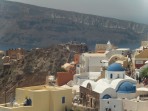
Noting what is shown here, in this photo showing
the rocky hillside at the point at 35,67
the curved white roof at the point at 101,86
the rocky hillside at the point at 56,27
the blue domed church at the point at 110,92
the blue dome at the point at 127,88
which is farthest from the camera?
the rocky hillside at the point at 56,27

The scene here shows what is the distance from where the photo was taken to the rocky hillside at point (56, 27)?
579 feet

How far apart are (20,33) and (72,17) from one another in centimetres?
1969

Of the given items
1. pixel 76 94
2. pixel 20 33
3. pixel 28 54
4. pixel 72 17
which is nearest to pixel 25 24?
pixel 20 33

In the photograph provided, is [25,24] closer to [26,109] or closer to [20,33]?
[20,33]

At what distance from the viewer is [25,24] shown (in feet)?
598

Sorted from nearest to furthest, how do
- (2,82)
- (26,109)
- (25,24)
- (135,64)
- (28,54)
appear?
(26,109) → (135,64) → (2,82) → (28,54) → (25,24)

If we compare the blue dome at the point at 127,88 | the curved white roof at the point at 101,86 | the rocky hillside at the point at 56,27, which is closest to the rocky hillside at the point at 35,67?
the curved white roof at the point at 101,86

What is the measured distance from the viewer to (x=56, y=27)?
18075 centimetres

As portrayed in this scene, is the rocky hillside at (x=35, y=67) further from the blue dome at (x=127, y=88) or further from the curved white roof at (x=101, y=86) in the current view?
the blue dome at (x=127, y=88)

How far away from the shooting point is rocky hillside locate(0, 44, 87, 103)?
→ 65125 millimetres

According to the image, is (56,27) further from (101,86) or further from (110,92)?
(110,92)

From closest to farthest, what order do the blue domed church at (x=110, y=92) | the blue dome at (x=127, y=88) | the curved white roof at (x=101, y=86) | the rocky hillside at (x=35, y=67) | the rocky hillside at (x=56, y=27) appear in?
1. the blue domed church at (x=110, y=92)
2. the curved white roof at (x=101, y=86)
3. the blue dome at (x=127, y=88)
4. the rocky hillside at (x=35, y=67)
5. the rocky hillside at (x=56, y=27)

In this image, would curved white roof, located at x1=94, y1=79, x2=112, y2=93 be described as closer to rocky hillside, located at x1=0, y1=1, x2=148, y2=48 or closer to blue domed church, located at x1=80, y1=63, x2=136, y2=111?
blue domed church, located at x1=80, y1=63, x2=136, y2=111

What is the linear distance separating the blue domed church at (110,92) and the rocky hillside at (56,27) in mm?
134545
